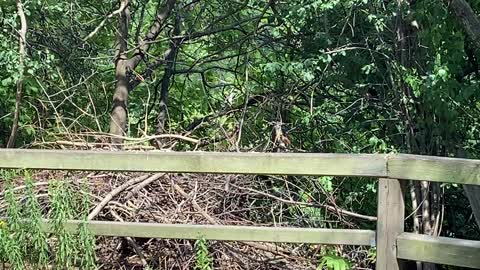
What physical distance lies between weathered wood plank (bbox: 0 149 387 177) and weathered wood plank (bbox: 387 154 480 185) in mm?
76

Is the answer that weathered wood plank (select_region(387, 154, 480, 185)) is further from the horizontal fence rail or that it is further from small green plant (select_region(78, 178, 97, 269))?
small green plant (select_region(78, 178, 97, 269))

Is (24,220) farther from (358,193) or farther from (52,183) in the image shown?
(358,193)

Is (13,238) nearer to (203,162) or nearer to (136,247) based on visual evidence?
(136,247)

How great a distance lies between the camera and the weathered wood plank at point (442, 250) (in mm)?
3535

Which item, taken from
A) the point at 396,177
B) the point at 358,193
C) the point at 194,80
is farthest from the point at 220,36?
the point at 396,177

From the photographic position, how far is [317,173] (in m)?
3.81

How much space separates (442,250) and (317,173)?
Answer: 2.56ft

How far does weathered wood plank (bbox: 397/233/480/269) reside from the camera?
3535 millimetres

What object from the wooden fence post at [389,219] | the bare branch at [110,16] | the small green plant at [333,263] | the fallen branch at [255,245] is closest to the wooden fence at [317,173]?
the wooden fence post at [389,219]

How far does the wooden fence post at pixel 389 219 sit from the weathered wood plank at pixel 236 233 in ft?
0.36

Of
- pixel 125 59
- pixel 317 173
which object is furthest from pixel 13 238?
pixel 125 59

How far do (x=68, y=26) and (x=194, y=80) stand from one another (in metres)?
1.66

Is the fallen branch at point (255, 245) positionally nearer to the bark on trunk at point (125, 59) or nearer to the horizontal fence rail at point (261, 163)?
the horizontal fence rail at point (261, 163)

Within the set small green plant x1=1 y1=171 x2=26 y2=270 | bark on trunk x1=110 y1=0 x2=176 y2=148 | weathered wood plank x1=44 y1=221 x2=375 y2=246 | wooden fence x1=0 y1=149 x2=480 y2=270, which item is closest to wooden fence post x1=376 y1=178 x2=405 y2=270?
wooden fence x1=0 y1=149 x2=480 y2=270
